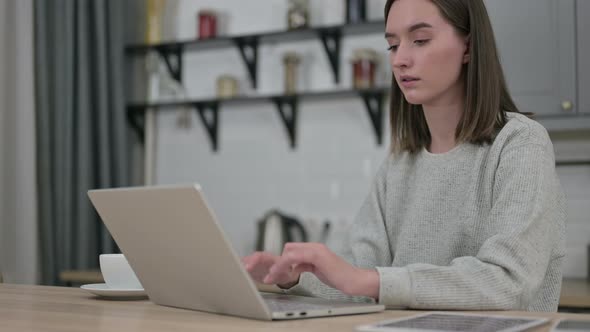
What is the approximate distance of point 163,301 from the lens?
4.22 ft

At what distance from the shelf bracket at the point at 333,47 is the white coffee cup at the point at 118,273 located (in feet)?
6.77

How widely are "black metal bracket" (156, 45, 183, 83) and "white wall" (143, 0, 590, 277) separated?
42 mm

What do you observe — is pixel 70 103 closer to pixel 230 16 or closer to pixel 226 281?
pixel 230 16

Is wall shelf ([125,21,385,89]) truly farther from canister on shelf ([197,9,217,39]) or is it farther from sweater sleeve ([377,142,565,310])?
sweater sleeve ([377,142,565,310])

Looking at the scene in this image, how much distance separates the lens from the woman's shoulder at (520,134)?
1.35 metres

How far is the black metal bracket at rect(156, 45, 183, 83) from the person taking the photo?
3740mm

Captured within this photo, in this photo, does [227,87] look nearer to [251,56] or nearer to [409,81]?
[251,56]

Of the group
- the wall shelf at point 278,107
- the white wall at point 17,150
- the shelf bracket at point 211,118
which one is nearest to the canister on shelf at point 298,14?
the wall shelf at point 278,107

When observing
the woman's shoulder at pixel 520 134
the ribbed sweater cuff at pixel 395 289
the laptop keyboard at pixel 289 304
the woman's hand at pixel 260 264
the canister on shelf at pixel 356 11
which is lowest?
the laptop keyboard at pixel 289 304

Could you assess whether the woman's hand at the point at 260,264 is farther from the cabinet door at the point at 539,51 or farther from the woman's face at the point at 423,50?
the cabinet door at the point at 539,51

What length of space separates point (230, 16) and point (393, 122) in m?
2.17

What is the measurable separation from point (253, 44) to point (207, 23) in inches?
9.7

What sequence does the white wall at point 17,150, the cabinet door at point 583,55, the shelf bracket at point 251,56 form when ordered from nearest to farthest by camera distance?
1. the cabinet door at point 583,55
2. the white wall at point 17,150
3. the shelf bracket at point 251,56

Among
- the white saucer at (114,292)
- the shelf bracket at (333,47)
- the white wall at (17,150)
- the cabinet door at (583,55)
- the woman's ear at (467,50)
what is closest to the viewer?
the white saucer at (114,292)
